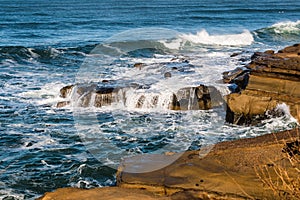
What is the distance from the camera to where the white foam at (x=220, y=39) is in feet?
106

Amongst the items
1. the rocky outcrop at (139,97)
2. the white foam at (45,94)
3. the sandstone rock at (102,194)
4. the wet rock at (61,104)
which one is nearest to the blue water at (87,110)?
the white foam at (45,94)

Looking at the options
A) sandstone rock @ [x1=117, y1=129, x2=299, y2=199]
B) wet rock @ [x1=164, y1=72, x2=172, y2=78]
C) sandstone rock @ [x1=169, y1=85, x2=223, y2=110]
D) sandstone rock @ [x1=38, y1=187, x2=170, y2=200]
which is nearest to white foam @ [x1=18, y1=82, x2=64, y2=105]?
wet rock @ [x1=164, y1=72, x2=172, y2=78]

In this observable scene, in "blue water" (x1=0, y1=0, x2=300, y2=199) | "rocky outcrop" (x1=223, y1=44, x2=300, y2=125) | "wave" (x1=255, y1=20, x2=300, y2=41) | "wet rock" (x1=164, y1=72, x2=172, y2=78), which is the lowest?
"wave" (x1=255, y1=20, x2=300, y2=41)

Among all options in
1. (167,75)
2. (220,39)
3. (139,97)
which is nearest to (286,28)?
(220,39)

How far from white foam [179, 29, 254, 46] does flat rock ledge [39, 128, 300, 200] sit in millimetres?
24692

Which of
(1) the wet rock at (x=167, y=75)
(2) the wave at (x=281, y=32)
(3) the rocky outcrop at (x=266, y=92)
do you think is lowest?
(2) the wave at (x=281, y=32)

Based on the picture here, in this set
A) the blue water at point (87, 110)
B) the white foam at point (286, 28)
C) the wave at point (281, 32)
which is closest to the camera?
the blue water at point (87, 110)

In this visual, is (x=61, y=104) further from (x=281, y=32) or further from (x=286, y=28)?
(x=286, y=28)

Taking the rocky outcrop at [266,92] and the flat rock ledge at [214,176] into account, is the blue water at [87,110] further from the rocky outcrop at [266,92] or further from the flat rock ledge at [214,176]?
the flat rock ledge at [214,176]

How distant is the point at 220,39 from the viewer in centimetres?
3356

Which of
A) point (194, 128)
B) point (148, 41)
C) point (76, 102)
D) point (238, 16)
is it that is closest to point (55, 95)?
point (76, 102)

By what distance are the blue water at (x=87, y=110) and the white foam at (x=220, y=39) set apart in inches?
2.9

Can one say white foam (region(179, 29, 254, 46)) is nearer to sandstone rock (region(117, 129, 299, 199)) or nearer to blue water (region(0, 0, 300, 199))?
blue water (region(0, 0, 300, 199))

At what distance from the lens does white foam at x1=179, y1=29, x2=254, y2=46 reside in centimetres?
3231
